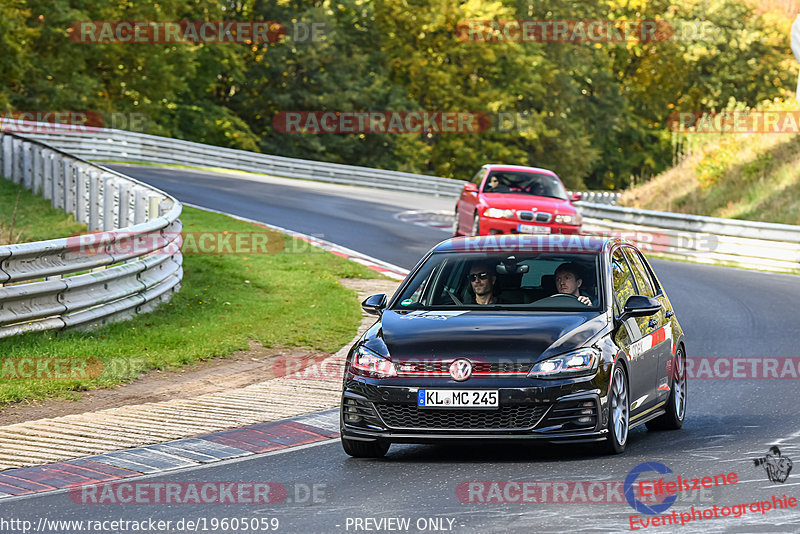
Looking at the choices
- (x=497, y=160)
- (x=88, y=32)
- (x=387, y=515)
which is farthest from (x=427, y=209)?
(x=497, y=160)

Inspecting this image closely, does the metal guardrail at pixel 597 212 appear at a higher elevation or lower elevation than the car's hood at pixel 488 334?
lower

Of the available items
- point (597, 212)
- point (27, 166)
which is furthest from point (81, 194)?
point (597, 212)

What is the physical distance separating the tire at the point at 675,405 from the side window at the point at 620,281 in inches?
31.2

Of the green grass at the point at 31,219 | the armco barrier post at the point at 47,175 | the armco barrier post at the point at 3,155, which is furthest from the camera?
the armco barrier post at the point at 3,155

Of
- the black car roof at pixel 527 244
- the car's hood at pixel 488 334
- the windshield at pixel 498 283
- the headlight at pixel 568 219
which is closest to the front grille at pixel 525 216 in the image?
the headlight at pixel 568 219

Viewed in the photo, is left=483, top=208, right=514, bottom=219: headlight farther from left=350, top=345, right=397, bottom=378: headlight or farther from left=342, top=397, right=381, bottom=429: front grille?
left=342, top=397, right=381, bottom=429: front grille

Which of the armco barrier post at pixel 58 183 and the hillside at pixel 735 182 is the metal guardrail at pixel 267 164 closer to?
the hillside at pixel 735 182

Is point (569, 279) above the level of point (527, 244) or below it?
below

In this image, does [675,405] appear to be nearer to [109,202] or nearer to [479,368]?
[479,368]

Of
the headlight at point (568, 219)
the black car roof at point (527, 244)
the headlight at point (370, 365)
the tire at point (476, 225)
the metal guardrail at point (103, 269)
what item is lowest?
the tire at point (476, 225)

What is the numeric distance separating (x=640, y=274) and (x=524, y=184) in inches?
602

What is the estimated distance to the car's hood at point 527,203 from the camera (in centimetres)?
2481

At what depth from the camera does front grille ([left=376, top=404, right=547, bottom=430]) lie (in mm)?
8234

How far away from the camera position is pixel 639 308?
916cm
